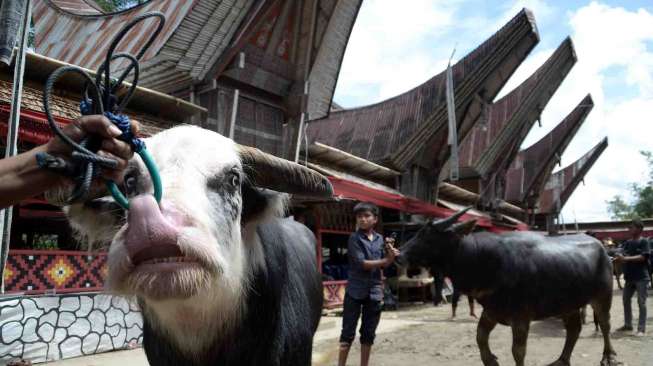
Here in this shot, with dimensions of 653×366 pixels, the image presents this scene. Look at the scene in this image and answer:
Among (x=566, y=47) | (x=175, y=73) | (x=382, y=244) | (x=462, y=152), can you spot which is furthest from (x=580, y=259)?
(x=566, y=47)

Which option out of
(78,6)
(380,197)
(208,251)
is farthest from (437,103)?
Answer: (208,251)

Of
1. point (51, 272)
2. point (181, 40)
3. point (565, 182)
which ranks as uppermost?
point (565, 182)

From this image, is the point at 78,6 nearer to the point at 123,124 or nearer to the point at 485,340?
the point at 485,340

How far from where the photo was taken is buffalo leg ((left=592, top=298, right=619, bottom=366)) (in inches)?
211

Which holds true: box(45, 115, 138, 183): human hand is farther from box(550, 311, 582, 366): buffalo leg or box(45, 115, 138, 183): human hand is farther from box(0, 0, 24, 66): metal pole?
box(550, 311, 582, 366): buffalo leg

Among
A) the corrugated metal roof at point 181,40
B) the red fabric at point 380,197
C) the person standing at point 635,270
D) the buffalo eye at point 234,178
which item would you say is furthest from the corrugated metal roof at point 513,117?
the buffalo eye at point 234,178

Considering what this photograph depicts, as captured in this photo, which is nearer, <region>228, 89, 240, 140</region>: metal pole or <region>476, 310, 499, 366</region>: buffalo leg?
<region>476, 310, 499, 366</region>: buffalo leg

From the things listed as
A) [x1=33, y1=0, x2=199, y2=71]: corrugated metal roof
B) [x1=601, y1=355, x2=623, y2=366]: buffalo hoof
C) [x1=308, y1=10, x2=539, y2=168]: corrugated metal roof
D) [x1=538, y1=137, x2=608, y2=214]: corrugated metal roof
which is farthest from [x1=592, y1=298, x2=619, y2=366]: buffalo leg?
[x1=538, y1=137, x2=608, y2=214]: corrugated metal roof

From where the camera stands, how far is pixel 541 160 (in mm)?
22656

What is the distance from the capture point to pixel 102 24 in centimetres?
984

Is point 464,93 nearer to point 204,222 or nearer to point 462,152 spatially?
point 462,152

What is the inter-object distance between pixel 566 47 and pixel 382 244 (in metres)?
16.0

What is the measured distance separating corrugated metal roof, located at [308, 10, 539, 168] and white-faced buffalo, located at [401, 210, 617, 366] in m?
7.82

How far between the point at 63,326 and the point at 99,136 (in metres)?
4.73
